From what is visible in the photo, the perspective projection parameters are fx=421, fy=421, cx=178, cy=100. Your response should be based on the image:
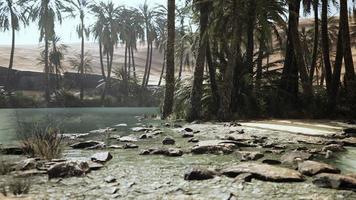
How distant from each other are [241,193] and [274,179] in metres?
0.95

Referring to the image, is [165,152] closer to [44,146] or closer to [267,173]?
[44,146]

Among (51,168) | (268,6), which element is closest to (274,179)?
(51,168)

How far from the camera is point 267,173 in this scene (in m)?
7.06

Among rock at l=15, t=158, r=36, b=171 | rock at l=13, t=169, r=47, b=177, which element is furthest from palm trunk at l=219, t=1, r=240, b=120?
rock at l=13, t=169, r=47, b=177

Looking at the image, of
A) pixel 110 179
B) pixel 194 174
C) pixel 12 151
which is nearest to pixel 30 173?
pixel 110 179

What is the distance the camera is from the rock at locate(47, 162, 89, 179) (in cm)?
732

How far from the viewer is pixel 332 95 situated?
21.1 m

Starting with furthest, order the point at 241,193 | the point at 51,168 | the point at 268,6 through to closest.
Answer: the point at 268,6 < the point at 51,168 < the point at 241,193

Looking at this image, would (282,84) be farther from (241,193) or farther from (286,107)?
(241,193)

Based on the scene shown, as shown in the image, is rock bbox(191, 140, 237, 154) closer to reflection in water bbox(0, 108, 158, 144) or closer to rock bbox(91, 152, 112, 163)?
rock bbox(91, 152, 112, 163)

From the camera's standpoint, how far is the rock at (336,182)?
20.8ft

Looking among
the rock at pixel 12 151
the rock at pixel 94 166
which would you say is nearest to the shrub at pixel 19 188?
the rock at pixel 94 166

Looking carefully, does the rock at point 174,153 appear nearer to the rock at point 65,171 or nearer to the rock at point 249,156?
the rock at point 249,156

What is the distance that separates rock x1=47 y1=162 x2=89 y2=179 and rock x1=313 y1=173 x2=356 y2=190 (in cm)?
400
